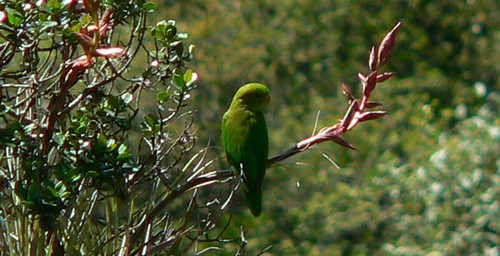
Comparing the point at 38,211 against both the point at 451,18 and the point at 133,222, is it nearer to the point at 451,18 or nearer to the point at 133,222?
the point at 133,222

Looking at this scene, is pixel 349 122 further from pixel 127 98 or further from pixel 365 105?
pixel 127 98

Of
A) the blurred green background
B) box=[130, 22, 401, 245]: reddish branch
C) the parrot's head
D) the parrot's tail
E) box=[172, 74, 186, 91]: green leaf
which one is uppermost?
box=[172, 74, 186, 91]: green leaf

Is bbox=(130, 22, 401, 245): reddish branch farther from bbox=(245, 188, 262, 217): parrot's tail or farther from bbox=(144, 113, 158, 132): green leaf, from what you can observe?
bbox=(245, 188, 262, 217): parrot's tail

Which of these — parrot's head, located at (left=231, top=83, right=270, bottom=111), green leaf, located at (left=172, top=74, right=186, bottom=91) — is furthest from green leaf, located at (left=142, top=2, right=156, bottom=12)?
parrot's head, located at (left=231, top=83, right=270, bottom=111)

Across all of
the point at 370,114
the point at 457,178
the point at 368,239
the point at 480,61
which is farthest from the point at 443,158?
the point at 370,114

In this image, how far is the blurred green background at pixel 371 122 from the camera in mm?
7660

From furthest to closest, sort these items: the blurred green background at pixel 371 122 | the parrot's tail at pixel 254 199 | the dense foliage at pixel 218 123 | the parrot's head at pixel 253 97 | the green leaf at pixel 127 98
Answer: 1. the blurred green background at pixel 371 122
2. the parrot's head at pixel 253 97
3. the parrot's tail at pixel 254 199
4. the green leaf at pixel 127 98
5. the dense foliage at pixel 218 123

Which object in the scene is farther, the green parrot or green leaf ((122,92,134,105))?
the green parrot

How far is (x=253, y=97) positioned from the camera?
10.8ft

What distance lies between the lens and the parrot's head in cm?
327

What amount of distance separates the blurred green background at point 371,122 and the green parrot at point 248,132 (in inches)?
109

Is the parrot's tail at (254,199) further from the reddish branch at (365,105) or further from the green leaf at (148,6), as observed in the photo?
the green leaf at (148,6)

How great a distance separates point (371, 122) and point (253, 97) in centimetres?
720

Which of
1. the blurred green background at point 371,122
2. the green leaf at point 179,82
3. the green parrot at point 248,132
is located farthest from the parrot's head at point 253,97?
the blurred green background at point 371,122
